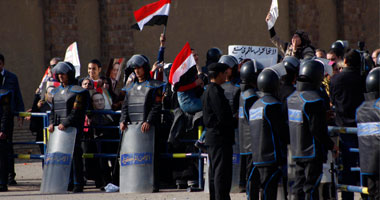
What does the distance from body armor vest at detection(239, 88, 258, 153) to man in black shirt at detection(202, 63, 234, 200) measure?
0.21m

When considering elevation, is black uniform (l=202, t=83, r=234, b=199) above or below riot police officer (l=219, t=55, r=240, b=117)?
below

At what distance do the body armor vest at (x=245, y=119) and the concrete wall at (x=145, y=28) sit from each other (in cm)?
1040

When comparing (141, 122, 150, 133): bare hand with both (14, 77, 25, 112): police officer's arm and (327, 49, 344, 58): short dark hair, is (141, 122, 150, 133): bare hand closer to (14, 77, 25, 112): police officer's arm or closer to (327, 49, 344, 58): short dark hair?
(14, 77, 25, 112): police officer's arm

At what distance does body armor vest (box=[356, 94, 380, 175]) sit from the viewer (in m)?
8.17

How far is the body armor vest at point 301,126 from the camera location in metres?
8.61

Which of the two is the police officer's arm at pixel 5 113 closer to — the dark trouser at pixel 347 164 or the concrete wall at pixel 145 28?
the dark trouser at pixel 347 164


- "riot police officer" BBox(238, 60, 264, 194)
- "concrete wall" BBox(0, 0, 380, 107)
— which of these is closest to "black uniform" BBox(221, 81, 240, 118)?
"riot police officer" BBox(238, 60, 264, 194)

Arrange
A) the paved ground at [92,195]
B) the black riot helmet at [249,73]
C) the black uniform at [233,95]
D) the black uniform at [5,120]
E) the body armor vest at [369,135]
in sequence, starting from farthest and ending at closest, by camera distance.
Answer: the black uniform at [5,120], the paved ground at [92,195], the black uniform at [233,95], the black riot helmet at [249,73], the body armor vest at [369,135]

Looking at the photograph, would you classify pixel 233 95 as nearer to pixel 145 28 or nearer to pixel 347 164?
pixel 347 164

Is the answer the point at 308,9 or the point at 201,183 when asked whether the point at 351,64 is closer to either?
the point at 201,183

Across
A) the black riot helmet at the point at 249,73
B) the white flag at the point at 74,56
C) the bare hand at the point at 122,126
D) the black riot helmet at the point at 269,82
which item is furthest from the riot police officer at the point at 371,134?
the white flag at the point at 74,56

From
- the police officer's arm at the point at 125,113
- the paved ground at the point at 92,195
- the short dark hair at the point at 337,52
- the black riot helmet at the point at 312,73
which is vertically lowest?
the paved ground at the point at 92,195

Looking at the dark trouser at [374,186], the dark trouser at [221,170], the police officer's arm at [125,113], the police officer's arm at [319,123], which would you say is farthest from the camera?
the police officer's arm at [125,113]

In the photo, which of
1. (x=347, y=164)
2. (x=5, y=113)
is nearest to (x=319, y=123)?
(x=347, y=164)
